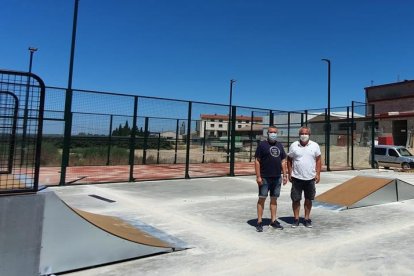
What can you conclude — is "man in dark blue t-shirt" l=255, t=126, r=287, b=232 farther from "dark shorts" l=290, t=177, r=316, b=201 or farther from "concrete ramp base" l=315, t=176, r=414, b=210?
"concrete ramp base" l=315, t=176, r=414, b=210

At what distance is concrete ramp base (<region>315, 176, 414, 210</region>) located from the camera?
362 inches

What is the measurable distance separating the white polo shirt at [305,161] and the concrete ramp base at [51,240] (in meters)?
3.03

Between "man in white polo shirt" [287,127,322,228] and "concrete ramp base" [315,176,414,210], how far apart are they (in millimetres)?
2254

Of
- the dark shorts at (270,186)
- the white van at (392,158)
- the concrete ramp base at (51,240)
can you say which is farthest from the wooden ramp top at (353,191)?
the white van at (392,158)

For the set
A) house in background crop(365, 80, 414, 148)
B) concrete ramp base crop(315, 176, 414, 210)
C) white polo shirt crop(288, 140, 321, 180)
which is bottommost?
concrete ramp base crop(315, 176, 414, 210)

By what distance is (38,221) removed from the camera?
13.8 feet

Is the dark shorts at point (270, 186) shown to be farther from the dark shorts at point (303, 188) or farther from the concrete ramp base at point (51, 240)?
the concrete ramp base at point (51, 240)

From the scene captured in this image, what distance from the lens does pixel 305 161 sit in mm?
6922

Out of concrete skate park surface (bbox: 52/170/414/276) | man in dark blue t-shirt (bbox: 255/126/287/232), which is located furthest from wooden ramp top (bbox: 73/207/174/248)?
man in dark blue t-shirt (bbox: 255/126/287/232)

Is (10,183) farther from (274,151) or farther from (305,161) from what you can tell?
(305,161)

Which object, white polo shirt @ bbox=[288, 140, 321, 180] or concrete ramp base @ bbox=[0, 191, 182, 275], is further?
white polo shirt @ bbox=[288, 140, 321, 180]

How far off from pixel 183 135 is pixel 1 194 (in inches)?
645

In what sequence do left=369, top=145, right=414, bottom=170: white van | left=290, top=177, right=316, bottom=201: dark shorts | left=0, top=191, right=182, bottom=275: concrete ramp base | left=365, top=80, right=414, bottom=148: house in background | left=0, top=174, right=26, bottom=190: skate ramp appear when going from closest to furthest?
left=0, top=191, right=182, bottom=275: concrete ramp base < left=0, top=174, right=26, bottom=190: skate ramp < left=290, top=177, right=316, bottom=201: dark shorts < left=369, top=145, right=414, bottom=170: white van < left=365, top=80, right=414, bottom=148: house in background

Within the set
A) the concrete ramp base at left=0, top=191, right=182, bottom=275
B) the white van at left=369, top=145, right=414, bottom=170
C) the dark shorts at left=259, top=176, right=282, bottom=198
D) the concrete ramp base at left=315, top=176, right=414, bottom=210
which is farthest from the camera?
the white van at left=369, top=145, right=414, bottom=170
